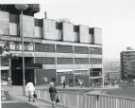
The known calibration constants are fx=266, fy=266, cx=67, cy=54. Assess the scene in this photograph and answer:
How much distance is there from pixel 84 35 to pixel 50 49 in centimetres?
1572

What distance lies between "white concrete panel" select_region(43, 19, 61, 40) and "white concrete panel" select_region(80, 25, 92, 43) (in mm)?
9168

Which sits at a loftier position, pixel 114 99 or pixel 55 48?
pixel 55 48

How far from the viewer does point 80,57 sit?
80.2 meters

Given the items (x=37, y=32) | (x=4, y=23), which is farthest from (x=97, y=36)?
(x=4, y=23)

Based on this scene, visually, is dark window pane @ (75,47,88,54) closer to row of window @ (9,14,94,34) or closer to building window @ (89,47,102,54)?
building window @ (89,47,102,54)

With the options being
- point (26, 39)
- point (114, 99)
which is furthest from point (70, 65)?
point (114, 99)

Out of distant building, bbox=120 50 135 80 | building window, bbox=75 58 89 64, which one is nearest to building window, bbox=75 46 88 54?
building window, bbox=75 58 89 64

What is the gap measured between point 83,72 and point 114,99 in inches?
2801

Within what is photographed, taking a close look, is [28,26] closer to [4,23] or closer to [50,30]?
[4,23]

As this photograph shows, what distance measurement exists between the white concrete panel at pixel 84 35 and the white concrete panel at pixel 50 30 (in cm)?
917

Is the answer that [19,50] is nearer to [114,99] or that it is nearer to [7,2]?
[114,99]

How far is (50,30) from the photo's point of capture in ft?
236

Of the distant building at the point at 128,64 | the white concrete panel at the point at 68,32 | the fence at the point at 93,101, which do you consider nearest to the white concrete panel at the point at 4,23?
the white concrete panel at the point at 68,32

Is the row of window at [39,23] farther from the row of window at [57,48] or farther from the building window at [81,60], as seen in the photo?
the building window at [81,60]
